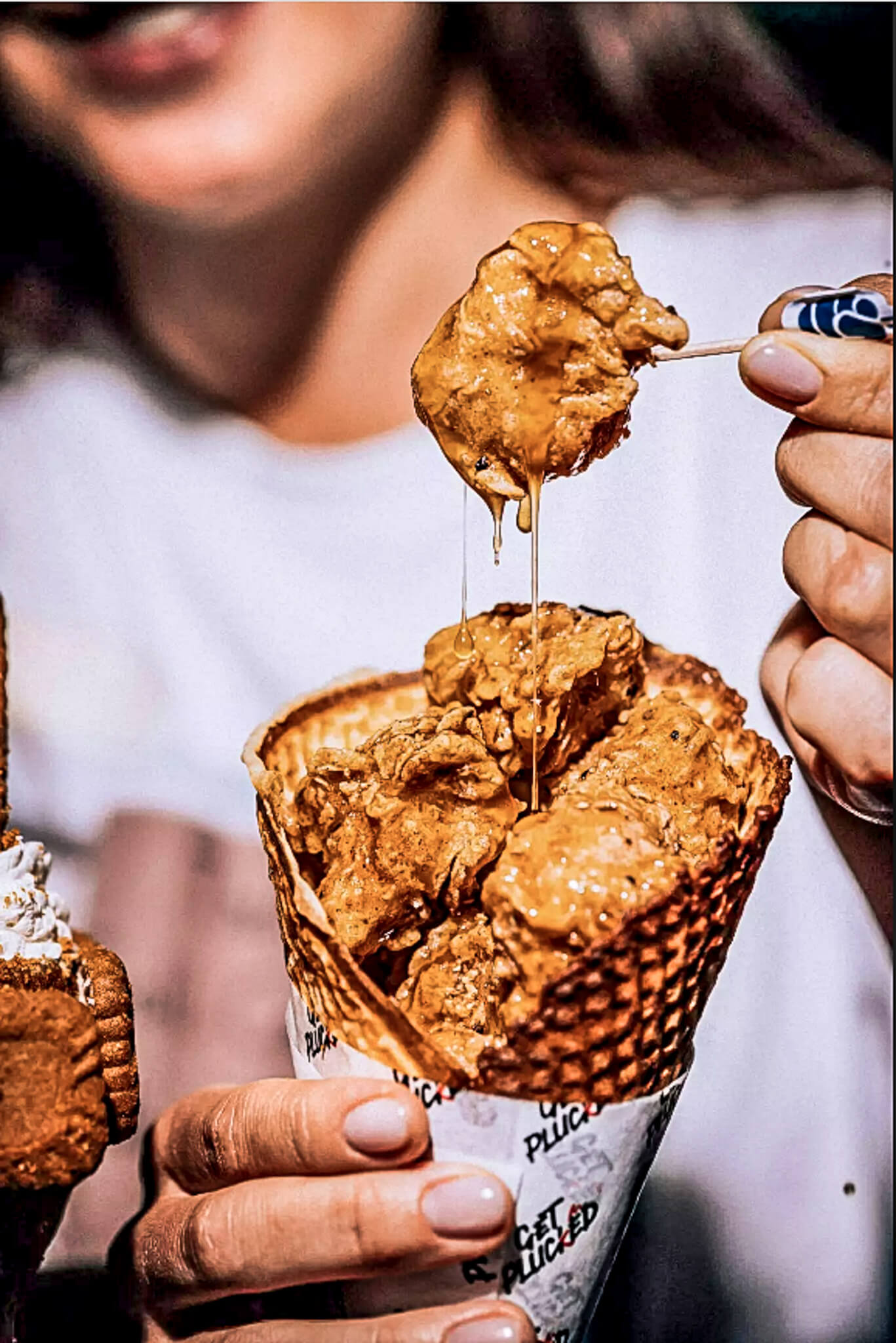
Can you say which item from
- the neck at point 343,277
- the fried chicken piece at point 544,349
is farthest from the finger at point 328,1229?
the neck at point 343,277

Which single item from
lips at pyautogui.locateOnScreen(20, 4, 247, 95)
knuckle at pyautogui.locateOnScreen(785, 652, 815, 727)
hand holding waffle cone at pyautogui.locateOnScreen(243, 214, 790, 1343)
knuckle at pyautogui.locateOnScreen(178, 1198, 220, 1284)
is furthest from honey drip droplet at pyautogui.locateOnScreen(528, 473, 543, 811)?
lips at pyautogui.locateOnScreen(20, 4, 247, 95)

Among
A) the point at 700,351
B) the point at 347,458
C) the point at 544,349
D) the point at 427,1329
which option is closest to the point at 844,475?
the point at 700,351

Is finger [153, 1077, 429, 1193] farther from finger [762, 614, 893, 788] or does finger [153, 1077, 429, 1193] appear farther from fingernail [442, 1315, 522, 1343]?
finger [762, 614, 893, 788]

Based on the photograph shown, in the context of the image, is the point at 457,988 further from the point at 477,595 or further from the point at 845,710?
the point at 477,595

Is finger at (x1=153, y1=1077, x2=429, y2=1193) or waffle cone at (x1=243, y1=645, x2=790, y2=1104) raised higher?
waffle cone at (x1=243, y1=645, x2=790, y2=1104)

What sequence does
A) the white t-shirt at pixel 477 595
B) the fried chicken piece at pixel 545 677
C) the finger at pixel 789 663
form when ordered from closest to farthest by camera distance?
the fried chicken piece at pixel 545 677 < the finger at pixel 789 663 < the white t-shirt at pixel 477 595

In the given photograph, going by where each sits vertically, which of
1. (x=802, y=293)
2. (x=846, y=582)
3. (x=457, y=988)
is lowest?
(x=457, y=988)

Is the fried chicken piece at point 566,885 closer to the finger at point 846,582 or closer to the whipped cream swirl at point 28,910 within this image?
the finger at point 846,582
